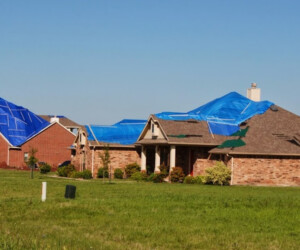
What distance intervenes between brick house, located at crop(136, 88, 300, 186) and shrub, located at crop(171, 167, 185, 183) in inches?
23.6

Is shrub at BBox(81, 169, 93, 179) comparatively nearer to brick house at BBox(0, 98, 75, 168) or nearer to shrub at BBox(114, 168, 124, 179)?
shrub at BBox(114, 168, 124, 179)

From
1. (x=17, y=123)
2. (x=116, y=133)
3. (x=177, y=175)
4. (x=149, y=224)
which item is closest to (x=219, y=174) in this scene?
(x=177, y=175)

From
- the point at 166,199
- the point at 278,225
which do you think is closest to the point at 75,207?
the point at 166,199

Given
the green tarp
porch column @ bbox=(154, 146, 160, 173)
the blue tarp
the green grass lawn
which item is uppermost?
the blue tarp

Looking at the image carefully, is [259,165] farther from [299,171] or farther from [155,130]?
[155,130]

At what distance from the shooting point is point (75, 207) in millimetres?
22312

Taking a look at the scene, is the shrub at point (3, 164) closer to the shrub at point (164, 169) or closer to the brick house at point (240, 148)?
the brick house at point (240, 148)

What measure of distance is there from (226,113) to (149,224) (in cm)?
3547

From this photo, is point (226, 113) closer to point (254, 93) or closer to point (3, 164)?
point (254, 93)

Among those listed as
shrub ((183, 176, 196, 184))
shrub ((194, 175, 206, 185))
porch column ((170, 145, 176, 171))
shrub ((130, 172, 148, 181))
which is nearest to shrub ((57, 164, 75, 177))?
shrub ((130, 172, 148, 181))

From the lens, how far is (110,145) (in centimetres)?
5581

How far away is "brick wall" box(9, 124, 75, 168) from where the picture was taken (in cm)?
7419

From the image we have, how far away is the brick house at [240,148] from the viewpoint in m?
44.8

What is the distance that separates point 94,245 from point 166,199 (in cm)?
1184
